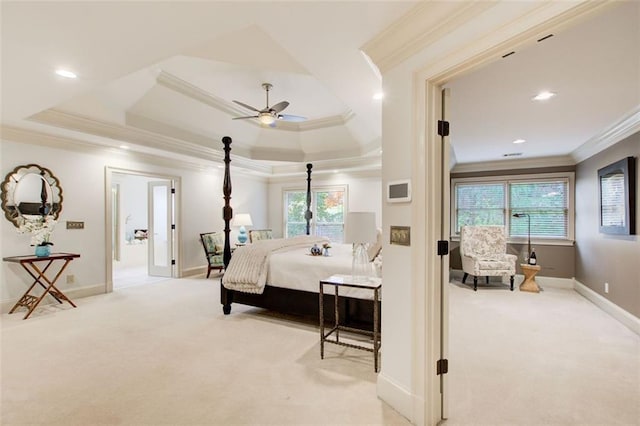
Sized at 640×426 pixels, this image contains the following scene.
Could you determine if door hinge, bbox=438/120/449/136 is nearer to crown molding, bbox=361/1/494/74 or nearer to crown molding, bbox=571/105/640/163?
crown molding, bbox=361/1/494/74

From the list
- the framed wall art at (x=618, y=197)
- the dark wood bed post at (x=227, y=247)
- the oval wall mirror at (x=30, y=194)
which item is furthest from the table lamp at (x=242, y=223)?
the framed wall art at (x=618, y=197)

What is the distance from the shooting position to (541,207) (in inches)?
Answer: 221

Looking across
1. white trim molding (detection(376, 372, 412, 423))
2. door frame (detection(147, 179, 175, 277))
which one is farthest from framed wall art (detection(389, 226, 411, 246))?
door frame (detection(147, 179, 175, 277))

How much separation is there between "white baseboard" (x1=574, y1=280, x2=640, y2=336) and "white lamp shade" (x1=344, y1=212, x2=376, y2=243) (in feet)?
10.3

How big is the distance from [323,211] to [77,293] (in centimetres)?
500

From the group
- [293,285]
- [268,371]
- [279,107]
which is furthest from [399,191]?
[279,107]

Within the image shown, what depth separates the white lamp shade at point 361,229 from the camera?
2637mm

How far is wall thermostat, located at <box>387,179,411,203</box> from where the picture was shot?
1.84m

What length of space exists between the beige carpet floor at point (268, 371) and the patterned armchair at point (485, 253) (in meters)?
1.23

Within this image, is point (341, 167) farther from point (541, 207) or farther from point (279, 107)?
point (541, 207)

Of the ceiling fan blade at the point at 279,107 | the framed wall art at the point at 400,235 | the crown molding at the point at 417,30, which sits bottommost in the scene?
the framed wall art at the point at 400,235

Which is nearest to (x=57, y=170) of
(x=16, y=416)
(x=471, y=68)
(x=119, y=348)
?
(x=119, y=348)

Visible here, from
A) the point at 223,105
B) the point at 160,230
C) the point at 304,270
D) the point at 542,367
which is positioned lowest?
the point at 542,367

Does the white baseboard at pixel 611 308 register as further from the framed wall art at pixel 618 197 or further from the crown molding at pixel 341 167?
the crown molding at pixel 341 167
